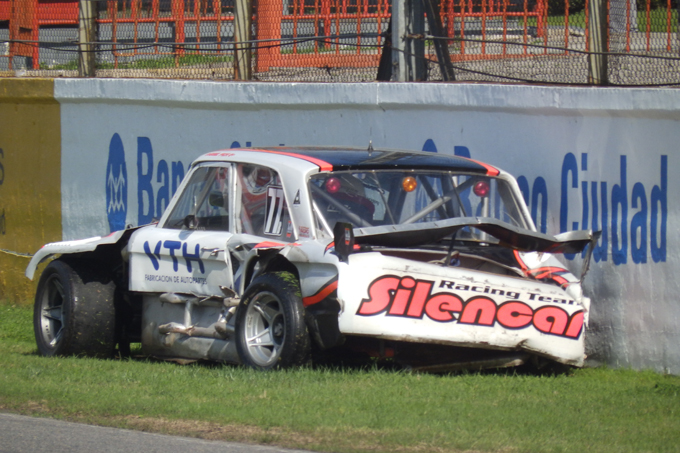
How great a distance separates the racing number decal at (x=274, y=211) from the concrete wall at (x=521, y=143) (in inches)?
88.1

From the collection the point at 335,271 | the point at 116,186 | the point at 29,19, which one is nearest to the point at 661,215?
the point at 335,271

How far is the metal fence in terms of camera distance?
8.52 metres

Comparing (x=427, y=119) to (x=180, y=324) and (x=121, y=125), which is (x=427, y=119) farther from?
(x=121, y=125)

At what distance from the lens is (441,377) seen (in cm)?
682

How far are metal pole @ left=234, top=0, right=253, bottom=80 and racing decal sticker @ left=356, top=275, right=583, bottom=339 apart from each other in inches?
217

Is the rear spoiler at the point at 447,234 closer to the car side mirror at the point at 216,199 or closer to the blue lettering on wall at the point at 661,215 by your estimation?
the blue lettering on wall at the point at 661,215

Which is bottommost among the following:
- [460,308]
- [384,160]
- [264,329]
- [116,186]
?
[264,329]

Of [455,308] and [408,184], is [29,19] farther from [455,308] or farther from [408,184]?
[455,308]

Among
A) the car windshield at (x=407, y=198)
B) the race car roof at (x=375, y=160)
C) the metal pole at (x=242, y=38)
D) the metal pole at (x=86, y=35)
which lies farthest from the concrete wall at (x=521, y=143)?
the race car roof at (x=375, y=160)

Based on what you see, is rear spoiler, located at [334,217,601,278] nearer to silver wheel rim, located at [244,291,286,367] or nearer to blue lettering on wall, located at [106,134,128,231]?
silver wheel rim, located at [244,291,286,367]

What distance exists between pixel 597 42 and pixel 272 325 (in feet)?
12.4

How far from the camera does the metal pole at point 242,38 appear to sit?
1142 cm

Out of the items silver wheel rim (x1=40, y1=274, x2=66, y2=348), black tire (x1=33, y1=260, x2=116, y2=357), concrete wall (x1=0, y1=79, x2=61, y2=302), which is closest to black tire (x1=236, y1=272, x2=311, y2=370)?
black tire (x1=33, y1=260, x2=116, y2=357)

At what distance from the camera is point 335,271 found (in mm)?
6492
